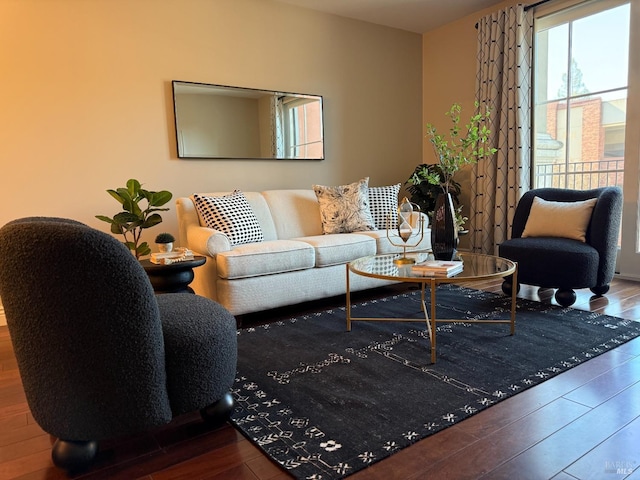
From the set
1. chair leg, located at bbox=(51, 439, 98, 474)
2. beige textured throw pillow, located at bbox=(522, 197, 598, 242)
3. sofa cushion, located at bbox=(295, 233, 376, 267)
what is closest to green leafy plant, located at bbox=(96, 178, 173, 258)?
sofa cushion, located at bbox=(295, 233, 376, 267)

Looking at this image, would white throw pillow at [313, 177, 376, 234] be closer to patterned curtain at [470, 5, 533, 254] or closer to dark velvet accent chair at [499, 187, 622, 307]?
dark velvet accent chair at [499, 187, 622, 307]

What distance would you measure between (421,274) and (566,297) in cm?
140

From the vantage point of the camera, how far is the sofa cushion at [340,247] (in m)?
3.11

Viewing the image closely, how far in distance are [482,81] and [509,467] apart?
397 centimetres

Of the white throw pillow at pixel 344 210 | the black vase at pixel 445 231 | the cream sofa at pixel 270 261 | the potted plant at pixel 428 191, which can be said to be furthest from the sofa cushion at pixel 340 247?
the potted plant at pixel 428 191

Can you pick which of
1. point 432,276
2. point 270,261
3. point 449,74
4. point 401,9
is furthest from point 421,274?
point 449,74

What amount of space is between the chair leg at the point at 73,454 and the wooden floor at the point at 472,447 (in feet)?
0.14

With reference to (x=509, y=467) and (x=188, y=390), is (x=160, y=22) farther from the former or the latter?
(x=509, y=467)

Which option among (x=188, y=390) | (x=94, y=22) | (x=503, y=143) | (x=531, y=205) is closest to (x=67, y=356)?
(x=188, y=390)

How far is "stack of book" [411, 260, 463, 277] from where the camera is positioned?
2.12 m

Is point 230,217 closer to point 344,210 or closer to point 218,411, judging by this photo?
point 344,210

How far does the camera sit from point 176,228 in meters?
3.79

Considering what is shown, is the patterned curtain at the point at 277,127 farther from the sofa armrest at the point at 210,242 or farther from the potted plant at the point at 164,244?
A: the potted plant at the point at 164,244

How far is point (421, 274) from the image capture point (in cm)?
Answer: 214
